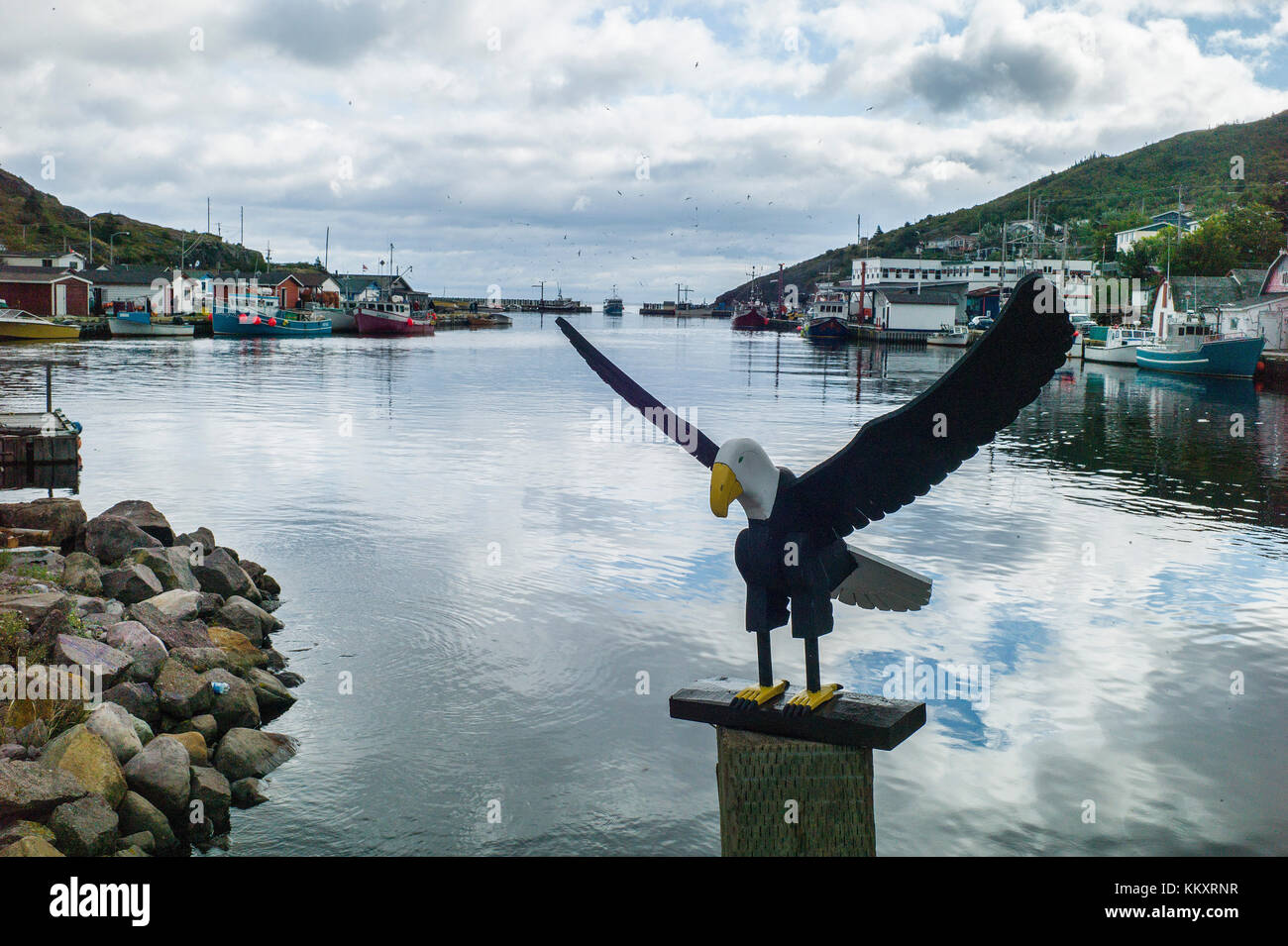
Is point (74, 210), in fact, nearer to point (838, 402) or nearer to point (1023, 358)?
point (838, 402)

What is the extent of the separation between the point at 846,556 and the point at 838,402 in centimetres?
4371

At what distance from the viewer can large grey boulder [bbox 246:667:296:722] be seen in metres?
11.5

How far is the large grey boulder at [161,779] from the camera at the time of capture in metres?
8.85

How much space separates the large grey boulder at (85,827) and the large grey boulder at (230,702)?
252cm

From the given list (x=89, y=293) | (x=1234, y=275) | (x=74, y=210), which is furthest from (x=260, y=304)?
(x=1234, y=275)

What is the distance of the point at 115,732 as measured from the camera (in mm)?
9062

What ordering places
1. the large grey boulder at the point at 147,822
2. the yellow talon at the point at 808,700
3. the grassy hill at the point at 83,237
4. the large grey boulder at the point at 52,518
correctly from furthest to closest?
1. the grassy hill at the point at 83,237
2. the large grey boulder at the point at 52,518
3. the large grey boulder at the point at 147,822
4. the yellow talon at the point at 808,700

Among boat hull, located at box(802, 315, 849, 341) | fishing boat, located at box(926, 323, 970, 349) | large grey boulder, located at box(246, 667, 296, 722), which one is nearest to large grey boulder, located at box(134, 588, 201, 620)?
large grey boulder, located at box(246, 667, 296, 722)

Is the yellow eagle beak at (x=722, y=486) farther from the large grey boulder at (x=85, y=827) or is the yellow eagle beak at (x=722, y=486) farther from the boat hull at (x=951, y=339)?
the boat hull at (x=951, y=339)

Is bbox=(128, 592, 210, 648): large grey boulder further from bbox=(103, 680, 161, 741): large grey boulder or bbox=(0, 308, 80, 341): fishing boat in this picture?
bbox=(0, 308, 80, 341): fishing boat

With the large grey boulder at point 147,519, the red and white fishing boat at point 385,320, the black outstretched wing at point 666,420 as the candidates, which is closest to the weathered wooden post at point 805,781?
the black outstretched wing at point 666,420

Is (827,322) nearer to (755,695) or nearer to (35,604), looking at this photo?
(35,604)

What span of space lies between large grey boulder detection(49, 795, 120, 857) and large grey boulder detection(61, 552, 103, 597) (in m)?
5.43

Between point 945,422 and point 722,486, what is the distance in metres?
1.20
